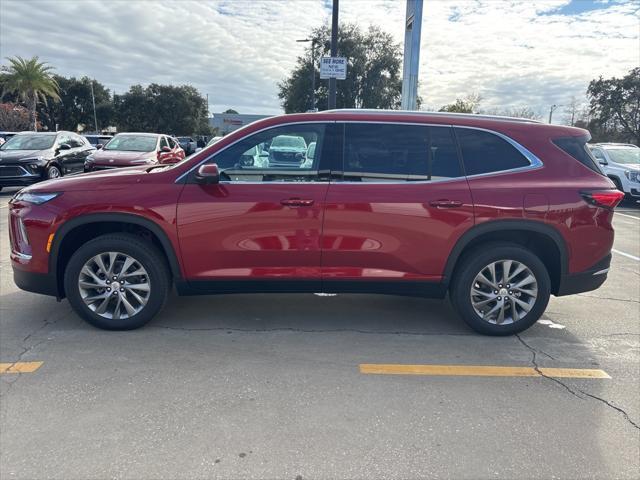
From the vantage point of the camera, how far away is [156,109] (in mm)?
59844

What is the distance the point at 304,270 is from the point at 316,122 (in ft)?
4.14

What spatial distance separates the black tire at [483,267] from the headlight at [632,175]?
38.7ft

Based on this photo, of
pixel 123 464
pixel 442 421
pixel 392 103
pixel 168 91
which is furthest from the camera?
pixel 168 91

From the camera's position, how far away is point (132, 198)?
3906mm

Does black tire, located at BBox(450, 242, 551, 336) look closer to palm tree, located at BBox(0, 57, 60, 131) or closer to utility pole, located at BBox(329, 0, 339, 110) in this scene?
utility pole, located at BBox(329, 0, 339, 110)

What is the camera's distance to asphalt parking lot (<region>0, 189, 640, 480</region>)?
2.53m

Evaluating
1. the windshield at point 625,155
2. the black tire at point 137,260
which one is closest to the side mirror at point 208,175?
the black tire at point 137,260

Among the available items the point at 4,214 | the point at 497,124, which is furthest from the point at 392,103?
the point at 497,124

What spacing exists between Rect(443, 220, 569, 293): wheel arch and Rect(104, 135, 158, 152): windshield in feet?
34.9

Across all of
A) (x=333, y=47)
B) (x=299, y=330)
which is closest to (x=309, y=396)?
(x=299, y=330)

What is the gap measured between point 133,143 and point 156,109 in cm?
5101

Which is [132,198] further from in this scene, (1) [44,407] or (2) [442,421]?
(2) [442,421]

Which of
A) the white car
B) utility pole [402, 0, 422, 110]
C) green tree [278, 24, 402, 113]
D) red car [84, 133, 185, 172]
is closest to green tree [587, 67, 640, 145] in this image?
green tree [278, 24, 402, 113]

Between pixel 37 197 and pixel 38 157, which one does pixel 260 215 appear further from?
pixel 38 157
